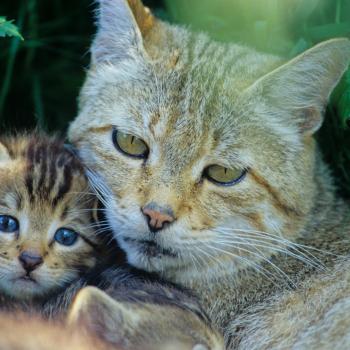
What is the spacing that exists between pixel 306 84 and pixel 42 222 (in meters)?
1.44

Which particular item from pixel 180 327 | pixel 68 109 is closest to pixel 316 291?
pixel 180 327

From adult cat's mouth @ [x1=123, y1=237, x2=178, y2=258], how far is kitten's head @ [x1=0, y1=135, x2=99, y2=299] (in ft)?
1.10

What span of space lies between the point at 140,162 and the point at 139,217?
300mm

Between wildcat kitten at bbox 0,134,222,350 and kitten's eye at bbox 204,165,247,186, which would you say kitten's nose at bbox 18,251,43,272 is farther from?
kitten's eye at bbox 204,165,247,186

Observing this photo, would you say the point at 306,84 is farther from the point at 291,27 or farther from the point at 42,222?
the point at 42,222

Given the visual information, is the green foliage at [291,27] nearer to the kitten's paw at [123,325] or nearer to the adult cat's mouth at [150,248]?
the adult cat's mouth at [150,248]

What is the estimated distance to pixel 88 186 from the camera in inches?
141

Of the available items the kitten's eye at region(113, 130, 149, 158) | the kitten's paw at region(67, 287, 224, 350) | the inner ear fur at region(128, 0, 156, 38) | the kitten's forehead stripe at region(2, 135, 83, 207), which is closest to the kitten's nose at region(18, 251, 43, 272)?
the kitten's forehead stripe at region(2, 135, 83, 207)

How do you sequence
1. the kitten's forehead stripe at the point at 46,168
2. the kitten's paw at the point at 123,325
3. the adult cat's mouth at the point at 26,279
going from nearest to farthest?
the kitten's paw at the point at 123,325
the adult cat's mouth at the point at 26,279
the kitten's forehead stripe at the point at 46,168

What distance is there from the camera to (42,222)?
11.2ft

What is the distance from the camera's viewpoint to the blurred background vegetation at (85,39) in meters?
3.99

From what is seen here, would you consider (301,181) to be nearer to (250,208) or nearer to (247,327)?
(250,208)

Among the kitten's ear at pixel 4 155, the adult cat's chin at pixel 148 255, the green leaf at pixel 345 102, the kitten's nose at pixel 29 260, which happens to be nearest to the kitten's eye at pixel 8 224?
the kitten's nose at pixel 29 260

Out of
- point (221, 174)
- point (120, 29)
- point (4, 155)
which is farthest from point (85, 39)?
point (221, 174)
